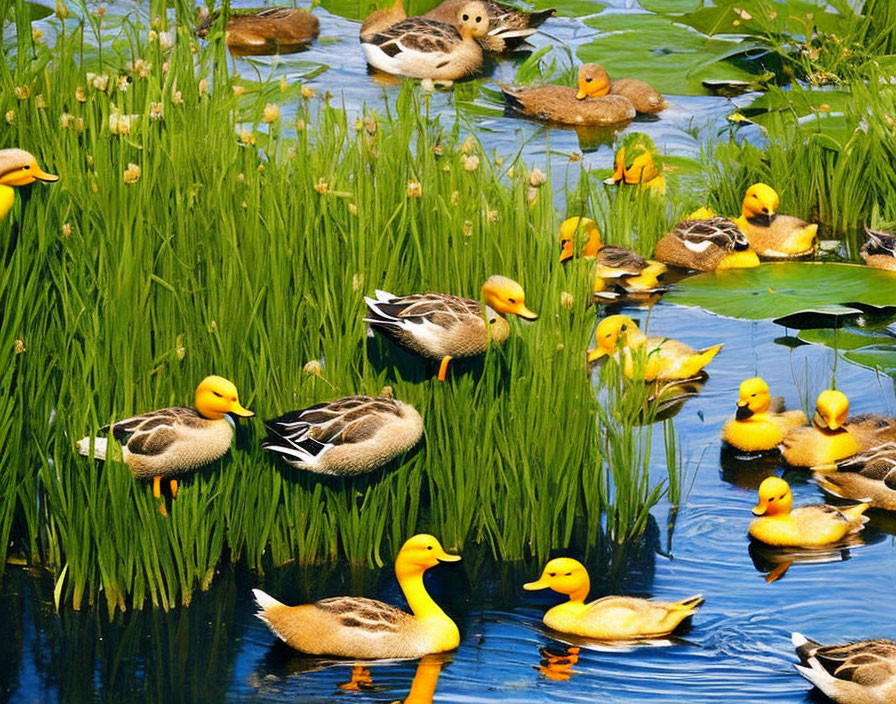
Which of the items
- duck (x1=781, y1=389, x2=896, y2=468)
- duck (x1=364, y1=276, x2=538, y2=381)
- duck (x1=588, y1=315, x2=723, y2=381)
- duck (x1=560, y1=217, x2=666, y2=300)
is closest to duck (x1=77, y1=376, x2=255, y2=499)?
duck (x1=364, y1=276, x2=538, y2=381)

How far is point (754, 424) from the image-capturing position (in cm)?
882

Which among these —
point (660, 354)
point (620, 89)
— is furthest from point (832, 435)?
point (620, 89)

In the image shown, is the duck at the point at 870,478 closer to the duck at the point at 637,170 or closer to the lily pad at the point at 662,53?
the duck at the point at 637,170

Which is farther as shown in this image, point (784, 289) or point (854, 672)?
point (784, 289)

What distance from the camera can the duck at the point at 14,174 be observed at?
694 centimetres

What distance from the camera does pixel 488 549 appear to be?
25.1 feet

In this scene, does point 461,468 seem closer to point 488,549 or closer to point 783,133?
point 488,549

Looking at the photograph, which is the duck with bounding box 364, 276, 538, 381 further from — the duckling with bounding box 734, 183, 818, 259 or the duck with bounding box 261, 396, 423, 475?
the duckling with bounding box 734, 183, 818, 259

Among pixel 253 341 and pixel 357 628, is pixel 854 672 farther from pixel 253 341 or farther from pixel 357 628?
pixel 253 341

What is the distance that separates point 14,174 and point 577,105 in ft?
25.9

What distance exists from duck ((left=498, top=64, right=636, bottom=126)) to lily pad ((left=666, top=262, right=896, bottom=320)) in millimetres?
3305

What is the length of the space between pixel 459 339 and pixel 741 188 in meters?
5.71

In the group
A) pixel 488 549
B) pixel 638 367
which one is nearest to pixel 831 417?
pixel 638 367

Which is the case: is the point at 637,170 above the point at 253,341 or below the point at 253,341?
below
